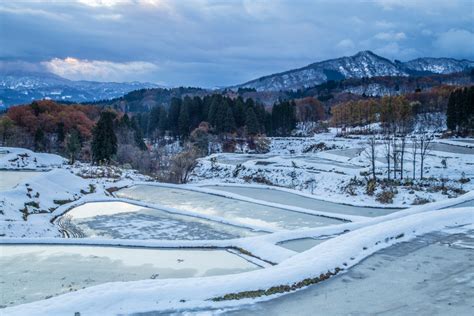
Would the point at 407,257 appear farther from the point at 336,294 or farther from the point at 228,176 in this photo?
the point at 228,176

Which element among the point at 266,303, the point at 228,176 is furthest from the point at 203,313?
the point at 228,176

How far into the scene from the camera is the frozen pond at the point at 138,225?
1568 centimetres

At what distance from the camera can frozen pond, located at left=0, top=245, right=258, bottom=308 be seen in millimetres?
9577

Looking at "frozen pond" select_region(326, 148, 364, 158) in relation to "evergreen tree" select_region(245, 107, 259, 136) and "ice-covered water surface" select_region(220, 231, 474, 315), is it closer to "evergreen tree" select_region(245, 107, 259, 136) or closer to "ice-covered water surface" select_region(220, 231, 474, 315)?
"evergreen tree" select_region(245, 107, 259, 136)

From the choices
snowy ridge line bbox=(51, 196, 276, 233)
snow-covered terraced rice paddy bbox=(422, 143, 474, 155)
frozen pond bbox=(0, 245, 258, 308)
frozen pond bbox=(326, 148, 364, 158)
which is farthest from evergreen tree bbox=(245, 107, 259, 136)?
frozen pond bbox=(0, 245, 258, 308)

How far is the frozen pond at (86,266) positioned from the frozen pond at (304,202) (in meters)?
9.79

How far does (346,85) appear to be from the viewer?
181875 millimetres

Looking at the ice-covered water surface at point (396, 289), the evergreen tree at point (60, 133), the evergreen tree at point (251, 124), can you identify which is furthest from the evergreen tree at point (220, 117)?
the ice-covered water surface at point (396, 289)

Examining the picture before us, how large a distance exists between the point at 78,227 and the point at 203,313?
10.9 meters

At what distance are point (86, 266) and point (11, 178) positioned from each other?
17.9 meters

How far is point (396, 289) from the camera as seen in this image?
9.08m

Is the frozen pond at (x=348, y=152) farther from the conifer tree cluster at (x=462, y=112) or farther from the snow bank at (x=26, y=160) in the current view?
the snow bank at (x=26, y=160)

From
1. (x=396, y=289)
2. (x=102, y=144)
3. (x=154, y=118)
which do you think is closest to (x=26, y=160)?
(x=102, y=144)

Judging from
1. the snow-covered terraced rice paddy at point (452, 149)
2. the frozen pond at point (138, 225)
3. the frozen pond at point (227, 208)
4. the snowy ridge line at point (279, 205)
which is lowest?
the frozen pond at point (138, 225)
